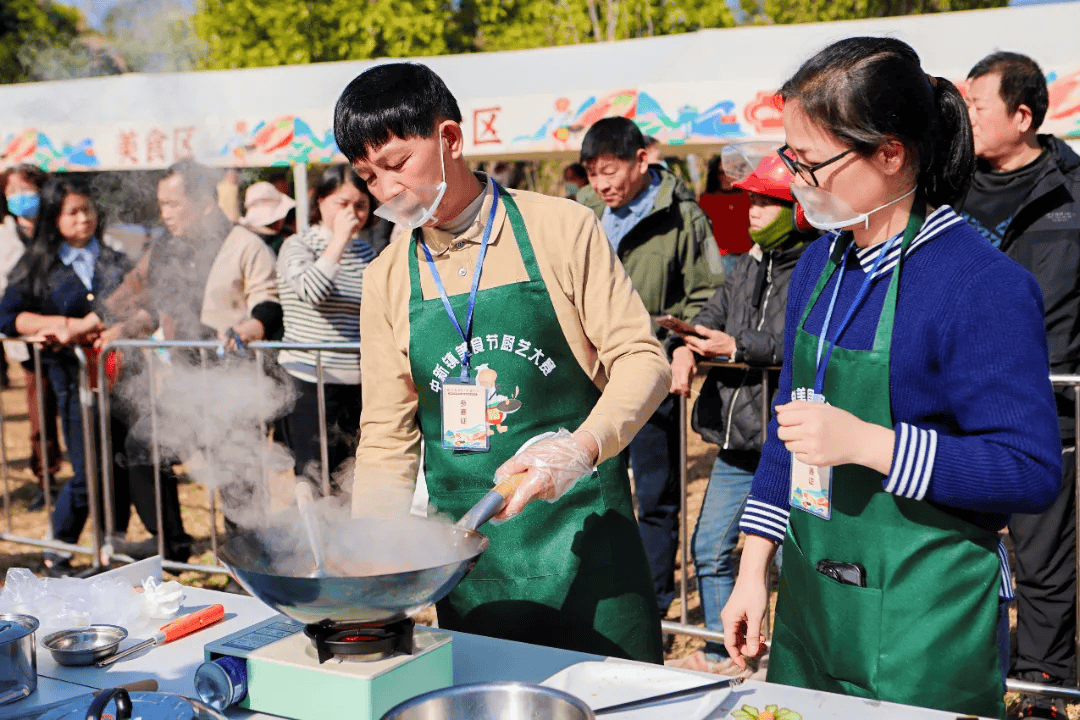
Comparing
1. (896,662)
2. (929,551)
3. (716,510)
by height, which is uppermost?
(929,551)

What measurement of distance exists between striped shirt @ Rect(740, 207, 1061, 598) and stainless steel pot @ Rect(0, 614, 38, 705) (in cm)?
149

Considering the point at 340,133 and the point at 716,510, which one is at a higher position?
the point at 340,133

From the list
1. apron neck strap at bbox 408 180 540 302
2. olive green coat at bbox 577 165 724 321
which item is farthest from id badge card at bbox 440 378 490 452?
olive green coat at bbox 577 165 724 321

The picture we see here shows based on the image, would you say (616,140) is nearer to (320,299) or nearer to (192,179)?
(320,299)

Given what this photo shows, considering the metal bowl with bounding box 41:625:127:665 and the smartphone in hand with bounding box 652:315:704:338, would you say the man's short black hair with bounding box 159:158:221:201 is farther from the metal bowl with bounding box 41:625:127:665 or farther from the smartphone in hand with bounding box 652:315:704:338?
the metal bowl with bounding box 41:625:127:665

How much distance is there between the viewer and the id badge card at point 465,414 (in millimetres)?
2301

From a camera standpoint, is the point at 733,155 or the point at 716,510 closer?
the point at 733,155

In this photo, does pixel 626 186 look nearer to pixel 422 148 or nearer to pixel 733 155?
pixel 733 155

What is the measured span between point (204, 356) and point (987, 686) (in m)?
3.93

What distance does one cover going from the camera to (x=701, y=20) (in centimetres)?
2505

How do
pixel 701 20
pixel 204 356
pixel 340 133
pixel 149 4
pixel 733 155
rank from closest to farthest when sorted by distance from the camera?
pixel 340 133
pixel 733 155
pixel 204 356
pixel 149 4
pixel 701 20

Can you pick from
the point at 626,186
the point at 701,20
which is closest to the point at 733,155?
the point at 626,186

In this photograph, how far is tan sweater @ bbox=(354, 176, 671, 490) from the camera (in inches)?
90.0

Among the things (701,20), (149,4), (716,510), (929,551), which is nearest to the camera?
(929,551)
